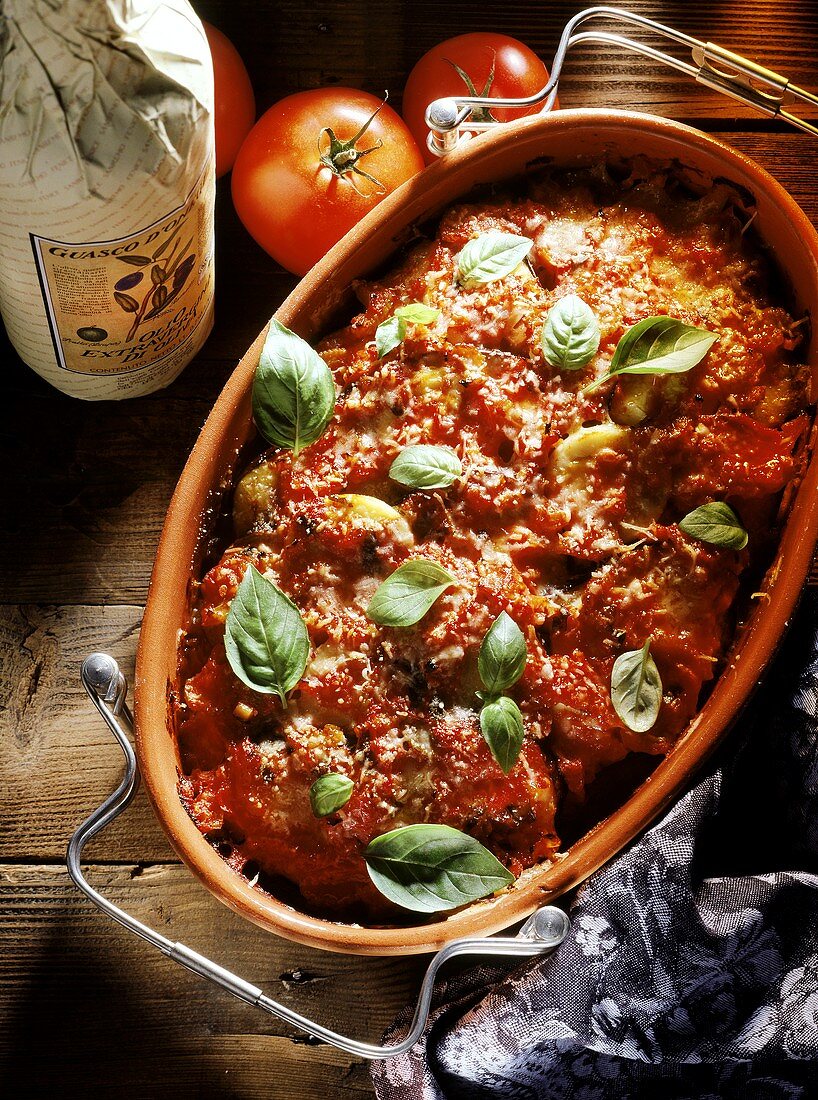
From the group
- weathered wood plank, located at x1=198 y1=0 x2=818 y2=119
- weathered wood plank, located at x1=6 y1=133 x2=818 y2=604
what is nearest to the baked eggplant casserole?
weathered wood plank, located at x1=6 y1=133 x2=818 y2=604

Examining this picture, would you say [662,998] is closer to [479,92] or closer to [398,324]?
[398,324]

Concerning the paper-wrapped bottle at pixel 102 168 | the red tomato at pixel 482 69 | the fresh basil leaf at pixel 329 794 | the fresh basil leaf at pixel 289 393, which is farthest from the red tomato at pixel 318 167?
the fresh basil leaf at pixel 329 794

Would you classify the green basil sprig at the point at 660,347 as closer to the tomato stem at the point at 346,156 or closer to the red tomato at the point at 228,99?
the tomato stem at the point at 346,156

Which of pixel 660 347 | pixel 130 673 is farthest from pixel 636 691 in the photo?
pixel 130 673

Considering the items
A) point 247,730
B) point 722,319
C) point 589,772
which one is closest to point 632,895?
point 589,772

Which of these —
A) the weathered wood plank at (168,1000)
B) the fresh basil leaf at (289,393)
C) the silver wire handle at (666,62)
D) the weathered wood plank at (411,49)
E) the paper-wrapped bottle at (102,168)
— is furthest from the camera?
the weathered wood plank at (411,49)

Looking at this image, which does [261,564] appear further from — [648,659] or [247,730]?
[648,659]
